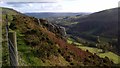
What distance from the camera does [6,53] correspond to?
20.6 metres

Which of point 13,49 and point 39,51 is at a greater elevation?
point 13,49

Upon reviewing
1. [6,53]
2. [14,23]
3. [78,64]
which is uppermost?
[14,23]

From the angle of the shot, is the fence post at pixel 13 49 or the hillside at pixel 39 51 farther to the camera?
the hillside at pixel 39 51

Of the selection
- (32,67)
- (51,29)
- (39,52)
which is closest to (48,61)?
(39,52)

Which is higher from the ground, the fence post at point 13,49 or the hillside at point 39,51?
the fence post at point 13,49

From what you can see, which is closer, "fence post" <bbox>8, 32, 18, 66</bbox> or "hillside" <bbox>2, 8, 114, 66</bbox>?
"fence post" <bbox>8, 32, 18, 66</bbox>

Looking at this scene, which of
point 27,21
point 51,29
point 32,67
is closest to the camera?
point 32,67

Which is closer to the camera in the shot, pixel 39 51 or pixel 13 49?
pixel 13 49

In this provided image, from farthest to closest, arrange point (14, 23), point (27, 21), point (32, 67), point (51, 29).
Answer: point (51, 29) → point (27, 21) → point (14, 23) → point (32, 67)

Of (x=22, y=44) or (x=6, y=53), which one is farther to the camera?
(x=22, y=44)

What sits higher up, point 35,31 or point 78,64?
point 35,31

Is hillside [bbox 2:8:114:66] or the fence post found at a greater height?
the fence post

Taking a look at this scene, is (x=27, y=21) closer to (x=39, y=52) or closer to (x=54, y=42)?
(x=54, y=42)

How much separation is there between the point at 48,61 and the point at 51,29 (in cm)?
1280
